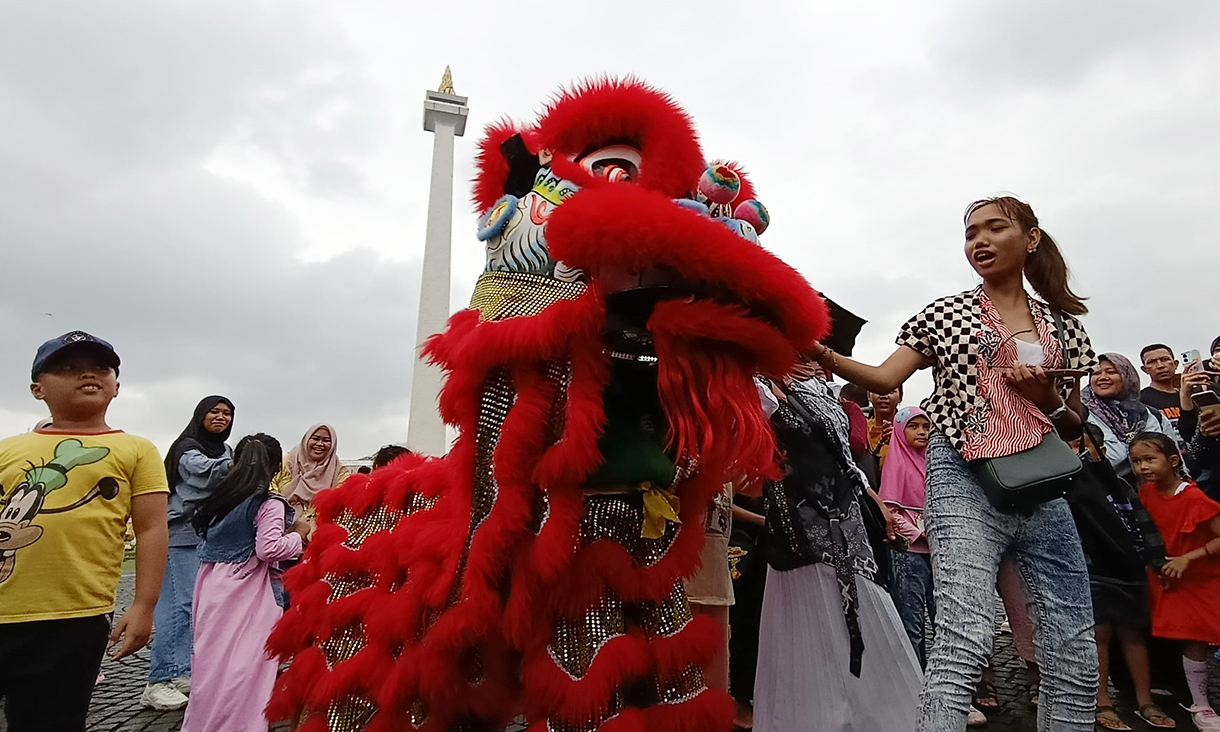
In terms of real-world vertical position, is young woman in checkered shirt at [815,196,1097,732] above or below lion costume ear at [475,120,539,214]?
below

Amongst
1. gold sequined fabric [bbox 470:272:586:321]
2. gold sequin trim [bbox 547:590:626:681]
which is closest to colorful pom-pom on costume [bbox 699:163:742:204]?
gold sequined fabric [bbox 470:272:586:321]

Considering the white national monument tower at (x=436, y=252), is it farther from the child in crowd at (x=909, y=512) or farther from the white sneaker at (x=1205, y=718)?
the white sneaker at (x=1205, y=718)

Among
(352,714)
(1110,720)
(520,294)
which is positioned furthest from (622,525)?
(1110,720)

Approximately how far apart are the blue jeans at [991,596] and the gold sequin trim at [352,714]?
147 cm

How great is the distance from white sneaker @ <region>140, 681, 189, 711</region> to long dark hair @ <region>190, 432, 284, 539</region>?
1.13 metres

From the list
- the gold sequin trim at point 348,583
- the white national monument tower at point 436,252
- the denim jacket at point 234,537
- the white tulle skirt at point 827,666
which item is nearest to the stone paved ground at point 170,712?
the denim jacket at point 234,537

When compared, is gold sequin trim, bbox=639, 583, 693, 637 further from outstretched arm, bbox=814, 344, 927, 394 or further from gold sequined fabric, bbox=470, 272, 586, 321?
outstretched arm, bbox=814, 344, 927, 394

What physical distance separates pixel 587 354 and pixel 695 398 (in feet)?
0.89

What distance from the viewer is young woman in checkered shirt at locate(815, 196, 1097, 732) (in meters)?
2.08

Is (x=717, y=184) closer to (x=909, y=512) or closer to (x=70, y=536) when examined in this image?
(x=70, y=536)

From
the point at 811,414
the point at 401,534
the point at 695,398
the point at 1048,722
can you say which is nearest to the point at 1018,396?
the point at 811,414

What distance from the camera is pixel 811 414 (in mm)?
2896

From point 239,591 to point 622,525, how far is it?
2868 mm

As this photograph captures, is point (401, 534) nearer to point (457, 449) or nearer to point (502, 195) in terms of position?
point (457, 449)
